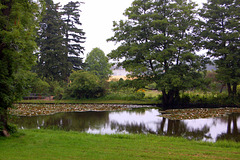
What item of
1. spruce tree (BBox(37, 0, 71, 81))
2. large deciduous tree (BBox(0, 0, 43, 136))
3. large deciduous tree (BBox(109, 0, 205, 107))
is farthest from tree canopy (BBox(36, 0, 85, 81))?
large deciduous tree (BBox(0, 0, 43, 136))

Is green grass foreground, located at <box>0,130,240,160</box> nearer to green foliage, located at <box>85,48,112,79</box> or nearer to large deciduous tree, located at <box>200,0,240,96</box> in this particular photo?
large deciduous tree, located at <box>200,0,240,96</box>

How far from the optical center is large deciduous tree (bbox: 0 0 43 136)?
7.88 m

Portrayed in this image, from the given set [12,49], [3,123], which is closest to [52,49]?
[12,49]

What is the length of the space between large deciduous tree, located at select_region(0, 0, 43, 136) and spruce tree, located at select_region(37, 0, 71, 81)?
2553 cm

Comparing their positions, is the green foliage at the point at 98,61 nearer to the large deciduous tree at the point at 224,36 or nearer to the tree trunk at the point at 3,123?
the large deciduous tree at the point at 224,36

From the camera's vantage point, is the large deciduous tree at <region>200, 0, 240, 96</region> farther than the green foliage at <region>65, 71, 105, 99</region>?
No

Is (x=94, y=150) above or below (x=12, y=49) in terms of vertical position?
below

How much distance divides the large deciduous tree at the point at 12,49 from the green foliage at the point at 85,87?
1903 centimetres

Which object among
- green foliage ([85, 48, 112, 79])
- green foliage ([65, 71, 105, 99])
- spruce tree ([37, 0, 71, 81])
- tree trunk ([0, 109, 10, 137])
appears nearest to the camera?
tree trunk ([0, 109, 10, 137])

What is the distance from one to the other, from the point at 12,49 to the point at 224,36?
22367 mm

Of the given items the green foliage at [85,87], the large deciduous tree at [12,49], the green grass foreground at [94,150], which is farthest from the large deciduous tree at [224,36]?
the large deciduous tree at [12,49]

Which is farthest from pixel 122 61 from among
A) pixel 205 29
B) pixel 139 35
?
pixel 205 29

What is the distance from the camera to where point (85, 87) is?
27766mm

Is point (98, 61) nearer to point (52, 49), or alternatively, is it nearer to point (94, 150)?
point (52, 49)
